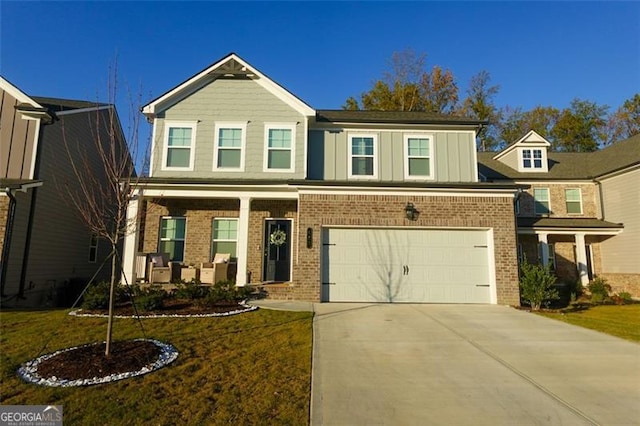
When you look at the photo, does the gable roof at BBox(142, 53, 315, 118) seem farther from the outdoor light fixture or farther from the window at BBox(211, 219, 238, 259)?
the outdoor light fixture

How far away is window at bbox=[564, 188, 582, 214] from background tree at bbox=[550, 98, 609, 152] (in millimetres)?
13974

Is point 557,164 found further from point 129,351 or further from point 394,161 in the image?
point 129,351

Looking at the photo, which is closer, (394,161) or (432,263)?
(432,263)

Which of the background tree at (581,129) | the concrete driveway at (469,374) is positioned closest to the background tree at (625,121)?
the background tree at (581,129)

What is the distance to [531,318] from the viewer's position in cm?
848

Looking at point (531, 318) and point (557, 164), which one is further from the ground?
point (557, 164)

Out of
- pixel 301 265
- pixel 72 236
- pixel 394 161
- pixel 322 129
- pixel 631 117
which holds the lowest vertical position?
pixel 301 265

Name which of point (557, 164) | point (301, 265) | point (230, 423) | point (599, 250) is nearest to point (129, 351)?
point (230, 423)

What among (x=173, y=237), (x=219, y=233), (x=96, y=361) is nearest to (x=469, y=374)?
(x=96, y=361)

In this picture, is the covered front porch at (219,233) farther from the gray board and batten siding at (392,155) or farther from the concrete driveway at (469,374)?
the concrete driveway at (469,374)

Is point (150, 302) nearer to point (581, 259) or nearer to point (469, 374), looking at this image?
point (469, 374)

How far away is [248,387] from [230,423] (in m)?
0.79

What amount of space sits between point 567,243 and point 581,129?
18.1 m

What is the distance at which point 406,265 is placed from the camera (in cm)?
1049
